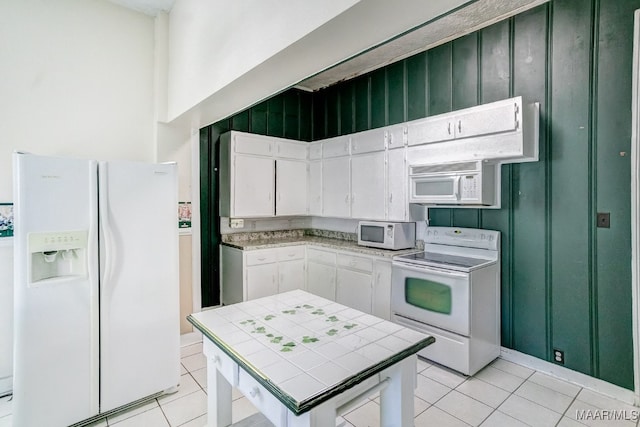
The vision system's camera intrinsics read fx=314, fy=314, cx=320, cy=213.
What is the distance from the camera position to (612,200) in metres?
2.29

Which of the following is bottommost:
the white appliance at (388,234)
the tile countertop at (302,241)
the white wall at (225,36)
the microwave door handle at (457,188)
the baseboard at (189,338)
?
the baseboard at (189,338)

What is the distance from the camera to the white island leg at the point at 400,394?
1419mm

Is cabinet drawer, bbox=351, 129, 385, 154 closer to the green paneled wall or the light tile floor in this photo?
the green paneled wall

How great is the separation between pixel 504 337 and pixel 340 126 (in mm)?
3152

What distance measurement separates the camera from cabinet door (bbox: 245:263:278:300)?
362 cm

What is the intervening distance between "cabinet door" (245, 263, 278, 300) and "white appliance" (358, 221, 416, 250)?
3.78 feet

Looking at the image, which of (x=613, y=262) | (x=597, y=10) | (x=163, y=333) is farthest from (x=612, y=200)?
(x=163, y=333)

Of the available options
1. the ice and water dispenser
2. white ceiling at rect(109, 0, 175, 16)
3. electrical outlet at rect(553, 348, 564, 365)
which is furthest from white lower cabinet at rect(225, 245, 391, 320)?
white ceiling at rect(109, 0, 175, 16)

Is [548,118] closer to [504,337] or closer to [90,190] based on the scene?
[504,337]

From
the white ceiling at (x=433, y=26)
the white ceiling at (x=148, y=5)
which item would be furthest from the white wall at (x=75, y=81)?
the white ceiling at (x=433, y=26)

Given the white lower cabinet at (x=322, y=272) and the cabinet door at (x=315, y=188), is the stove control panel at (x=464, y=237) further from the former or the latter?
the cabinet door at (x=315, y=188)

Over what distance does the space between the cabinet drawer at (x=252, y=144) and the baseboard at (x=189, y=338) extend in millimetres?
2099

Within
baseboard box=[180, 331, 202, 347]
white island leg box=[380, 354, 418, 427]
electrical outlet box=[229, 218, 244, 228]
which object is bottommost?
baseboard box=[180, 331, 202, 347]

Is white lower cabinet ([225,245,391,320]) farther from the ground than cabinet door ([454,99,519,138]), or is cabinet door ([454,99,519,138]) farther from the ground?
cabinet door ([454,99,519,138])
